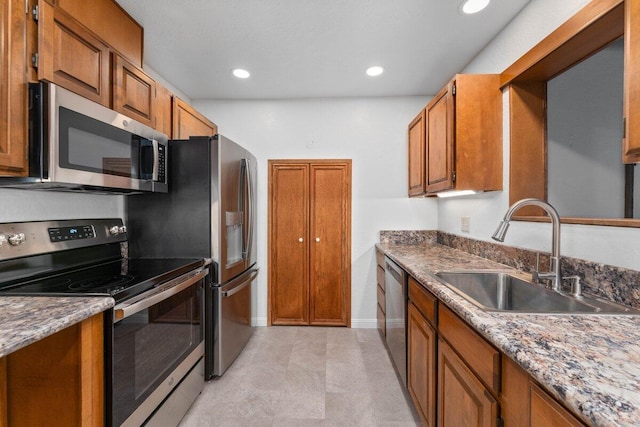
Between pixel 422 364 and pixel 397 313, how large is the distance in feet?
1.79

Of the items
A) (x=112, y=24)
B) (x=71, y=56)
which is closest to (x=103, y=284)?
(x=71, y=56)

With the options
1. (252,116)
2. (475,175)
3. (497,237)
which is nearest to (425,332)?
(497,237)

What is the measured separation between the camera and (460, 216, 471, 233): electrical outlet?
242 cm

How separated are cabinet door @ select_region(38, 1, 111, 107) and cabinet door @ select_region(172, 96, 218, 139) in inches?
27.4

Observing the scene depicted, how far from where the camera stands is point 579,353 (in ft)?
2.33

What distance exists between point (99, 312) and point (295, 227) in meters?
2.21

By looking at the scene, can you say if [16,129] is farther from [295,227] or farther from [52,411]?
[295,227]

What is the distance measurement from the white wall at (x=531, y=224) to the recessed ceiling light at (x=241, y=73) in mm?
1953

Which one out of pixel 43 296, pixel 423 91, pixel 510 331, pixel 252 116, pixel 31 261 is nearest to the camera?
pixel 510 331

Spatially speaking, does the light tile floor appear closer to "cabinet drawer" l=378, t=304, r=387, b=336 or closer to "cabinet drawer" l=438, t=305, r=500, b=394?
"cabinet drawer" l=378, t=304, r=387, b=336

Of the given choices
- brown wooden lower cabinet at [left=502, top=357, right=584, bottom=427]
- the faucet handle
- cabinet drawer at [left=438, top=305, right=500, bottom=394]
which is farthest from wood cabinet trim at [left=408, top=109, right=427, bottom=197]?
brown wooden lower cabinet at [left=502, top=357, right=584, bottom=427]

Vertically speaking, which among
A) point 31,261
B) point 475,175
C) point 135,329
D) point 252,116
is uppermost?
point 252,116

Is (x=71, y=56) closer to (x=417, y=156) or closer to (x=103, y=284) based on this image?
(x=103, y=284)

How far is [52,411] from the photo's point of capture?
1.03m
